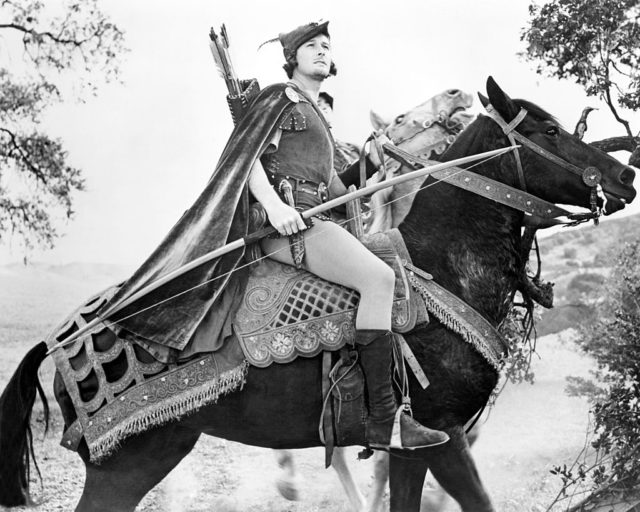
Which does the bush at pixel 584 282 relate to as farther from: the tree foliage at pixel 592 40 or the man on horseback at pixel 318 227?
the man on horseback at pixel 318 227

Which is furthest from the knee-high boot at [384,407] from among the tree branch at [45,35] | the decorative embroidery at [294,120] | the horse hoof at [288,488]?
the tree branch at [45,35]

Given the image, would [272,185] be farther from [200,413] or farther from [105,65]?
[105,65]

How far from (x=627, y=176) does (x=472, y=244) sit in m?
0.82

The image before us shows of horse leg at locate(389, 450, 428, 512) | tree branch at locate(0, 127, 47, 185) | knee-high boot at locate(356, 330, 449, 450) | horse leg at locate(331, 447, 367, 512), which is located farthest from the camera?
tree branch at locate(0, 127, 47, 185)

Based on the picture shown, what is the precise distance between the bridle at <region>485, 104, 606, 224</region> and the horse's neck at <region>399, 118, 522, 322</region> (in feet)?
0.40

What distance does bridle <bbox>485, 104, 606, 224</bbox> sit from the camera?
4.17 metres

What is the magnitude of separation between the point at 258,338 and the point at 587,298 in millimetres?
9468

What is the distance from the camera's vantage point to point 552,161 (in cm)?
423

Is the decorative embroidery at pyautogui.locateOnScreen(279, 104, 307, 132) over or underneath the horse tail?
over

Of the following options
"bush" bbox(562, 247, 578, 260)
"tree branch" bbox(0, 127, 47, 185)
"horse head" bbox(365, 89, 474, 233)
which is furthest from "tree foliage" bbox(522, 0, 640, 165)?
"bush" bbox(562, 247, 578, 260)

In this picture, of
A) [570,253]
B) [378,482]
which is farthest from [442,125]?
[570,253]

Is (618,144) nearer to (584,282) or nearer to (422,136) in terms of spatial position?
(422,136)

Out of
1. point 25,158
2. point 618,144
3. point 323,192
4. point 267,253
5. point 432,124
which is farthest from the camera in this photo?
point 25,158

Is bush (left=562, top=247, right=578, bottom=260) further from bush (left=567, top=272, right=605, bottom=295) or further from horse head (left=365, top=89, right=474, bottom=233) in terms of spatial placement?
horse head (left=365, top=89, right=474, bottom=233)
